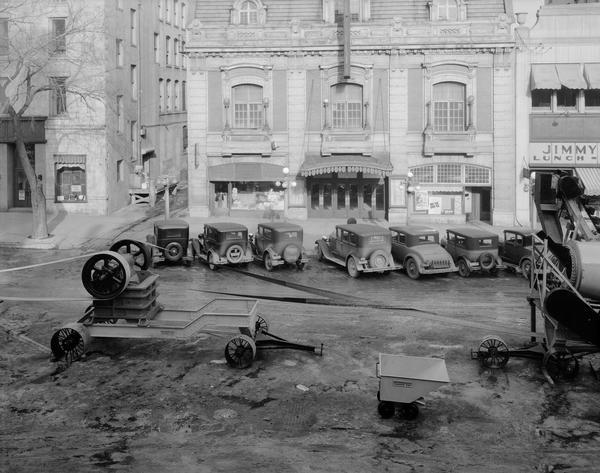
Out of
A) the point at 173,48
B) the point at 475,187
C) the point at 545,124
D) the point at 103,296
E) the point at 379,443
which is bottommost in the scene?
the point at 379,443

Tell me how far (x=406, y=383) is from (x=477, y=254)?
1506 centimetres

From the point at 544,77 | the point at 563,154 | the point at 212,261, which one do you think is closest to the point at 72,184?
the point at 212,261

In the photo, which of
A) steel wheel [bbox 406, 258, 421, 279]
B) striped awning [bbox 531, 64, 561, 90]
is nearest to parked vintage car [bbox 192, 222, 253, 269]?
steel wheel [bbox 406, 258, 421, 279]

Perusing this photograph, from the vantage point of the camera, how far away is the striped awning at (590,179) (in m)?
38.2

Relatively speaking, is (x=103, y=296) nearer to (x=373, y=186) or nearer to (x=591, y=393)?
(x=591, y=393)

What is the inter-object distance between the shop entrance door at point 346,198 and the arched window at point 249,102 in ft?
16.1

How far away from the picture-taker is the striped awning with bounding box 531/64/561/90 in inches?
1508

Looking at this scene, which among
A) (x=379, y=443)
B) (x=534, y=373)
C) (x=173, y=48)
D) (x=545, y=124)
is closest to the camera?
(x=379, y=443)

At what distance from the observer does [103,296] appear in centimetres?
1684

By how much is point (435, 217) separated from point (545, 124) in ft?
25.5

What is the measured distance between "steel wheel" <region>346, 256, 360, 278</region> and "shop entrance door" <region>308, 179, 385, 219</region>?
1409 cm

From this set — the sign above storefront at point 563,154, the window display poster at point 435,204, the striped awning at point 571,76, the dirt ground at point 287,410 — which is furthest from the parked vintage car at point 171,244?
the striped awning at point 571,76

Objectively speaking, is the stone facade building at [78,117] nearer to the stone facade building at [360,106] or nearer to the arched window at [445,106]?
the stone facade building at [360,106]

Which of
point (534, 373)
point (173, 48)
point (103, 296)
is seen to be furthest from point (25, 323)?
point (173, 48)
